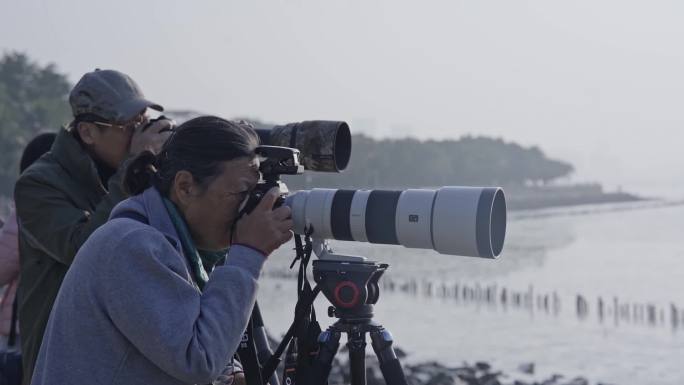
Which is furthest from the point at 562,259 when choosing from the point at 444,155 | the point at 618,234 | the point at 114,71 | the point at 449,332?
the point at 444,155

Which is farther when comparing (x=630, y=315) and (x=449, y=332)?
(x=630, y=315)

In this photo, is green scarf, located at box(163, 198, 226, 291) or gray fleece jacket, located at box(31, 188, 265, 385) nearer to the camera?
gray fleece jacket, located at box(31, 188, 265, 385)

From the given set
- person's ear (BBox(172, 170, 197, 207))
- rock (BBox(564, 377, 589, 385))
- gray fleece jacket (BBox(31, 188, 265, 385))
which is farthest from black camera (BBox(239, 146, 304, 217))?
rock (BBox(564, 377, 589, 385))

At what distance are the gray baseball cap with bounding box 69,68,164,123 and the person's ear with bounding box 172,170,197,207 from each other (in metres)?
0.94

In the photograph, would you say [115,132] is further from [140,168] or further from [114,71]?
[140,168]

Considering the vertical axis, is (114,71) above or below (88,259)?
above

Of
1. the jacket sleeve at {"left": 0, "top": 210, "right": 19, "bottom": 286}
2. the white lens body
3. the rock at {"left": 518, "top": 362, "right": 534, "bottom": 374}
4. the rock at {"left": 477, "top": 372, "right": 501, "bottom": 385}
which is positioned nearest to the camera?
the white lens body

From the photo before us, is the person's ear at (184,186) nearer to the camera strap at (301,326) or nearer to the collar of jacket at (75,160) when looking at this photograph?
the camera strap at (301,326)

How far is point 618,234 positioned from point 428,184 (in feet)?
71.9

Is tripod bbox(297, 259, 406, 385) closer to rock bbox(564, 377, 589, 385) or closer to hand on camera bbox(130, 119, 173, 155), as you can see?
hand on camera bbox(130, 119, 173, 155)

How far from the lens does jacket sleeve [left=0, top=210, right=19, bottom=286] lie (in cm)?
274

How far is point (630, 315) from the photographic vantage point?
1830cm

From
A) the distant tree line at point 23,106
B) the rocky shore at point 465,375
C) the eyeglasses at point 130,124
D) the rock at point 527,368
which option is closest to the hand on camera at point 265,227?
the eyeglasses at point 130,124

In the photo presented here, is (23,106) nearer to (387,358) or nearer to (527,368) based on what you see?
(527,368)
